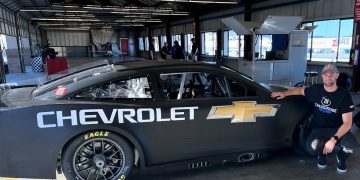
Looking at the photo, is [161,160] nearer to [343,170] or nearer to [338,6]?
[343,170]

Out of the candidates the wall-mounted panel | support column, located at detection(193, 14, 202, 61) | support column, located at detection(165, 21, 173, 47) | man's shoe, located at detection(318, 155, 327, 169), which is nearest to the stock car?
man's shoe, located at detection(318, 155, 327, 169)

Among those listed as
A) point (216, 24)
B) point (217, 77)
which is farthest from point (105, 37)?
point (217, 77)

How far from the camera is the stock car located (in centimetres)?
243

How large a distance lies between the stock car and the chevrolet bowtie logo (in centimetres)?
1

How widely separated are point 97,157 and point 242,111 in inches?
62.0

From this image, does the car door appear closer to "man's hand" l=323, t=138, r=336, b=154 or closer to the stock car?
the stock car

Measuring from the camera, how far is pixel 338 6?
9031 millimetres

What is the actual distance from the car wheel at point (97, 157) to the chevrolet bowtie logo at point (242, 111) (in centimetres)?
96

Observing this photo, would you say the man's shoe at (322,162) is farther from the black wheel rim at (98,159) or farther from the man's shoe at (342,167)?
the black wheel rim at (98,159)

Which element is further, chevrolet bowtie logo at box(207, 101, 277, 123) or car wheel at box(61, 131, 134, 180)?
chevrolet bowtie logo at box(207, 101, 277, 123)

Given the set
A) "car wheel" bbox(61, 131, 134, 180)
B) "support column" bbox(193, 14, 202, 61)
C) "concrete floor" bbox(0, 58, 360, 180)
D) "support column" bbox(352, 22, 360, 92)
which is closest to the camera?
"car wheel" bbox(61, 131, 134, 180)

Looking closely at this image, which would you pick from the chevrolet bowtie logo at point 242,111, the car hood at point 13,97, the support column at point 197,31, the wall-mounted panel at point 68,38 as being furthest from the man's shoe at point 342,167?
the wall-mounted panel at point 68,38

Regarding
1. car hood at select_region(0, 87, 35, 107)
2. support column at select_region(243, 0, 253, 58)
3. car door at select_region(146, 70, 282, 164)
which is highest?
support column at select_region(243, 0, 253, 58)

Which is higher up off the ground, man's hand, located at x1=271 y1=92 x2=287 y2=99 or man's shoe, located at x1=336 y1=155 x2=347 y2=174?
man's hand, located at x1=271 y1=92 x2=287 y2=99
